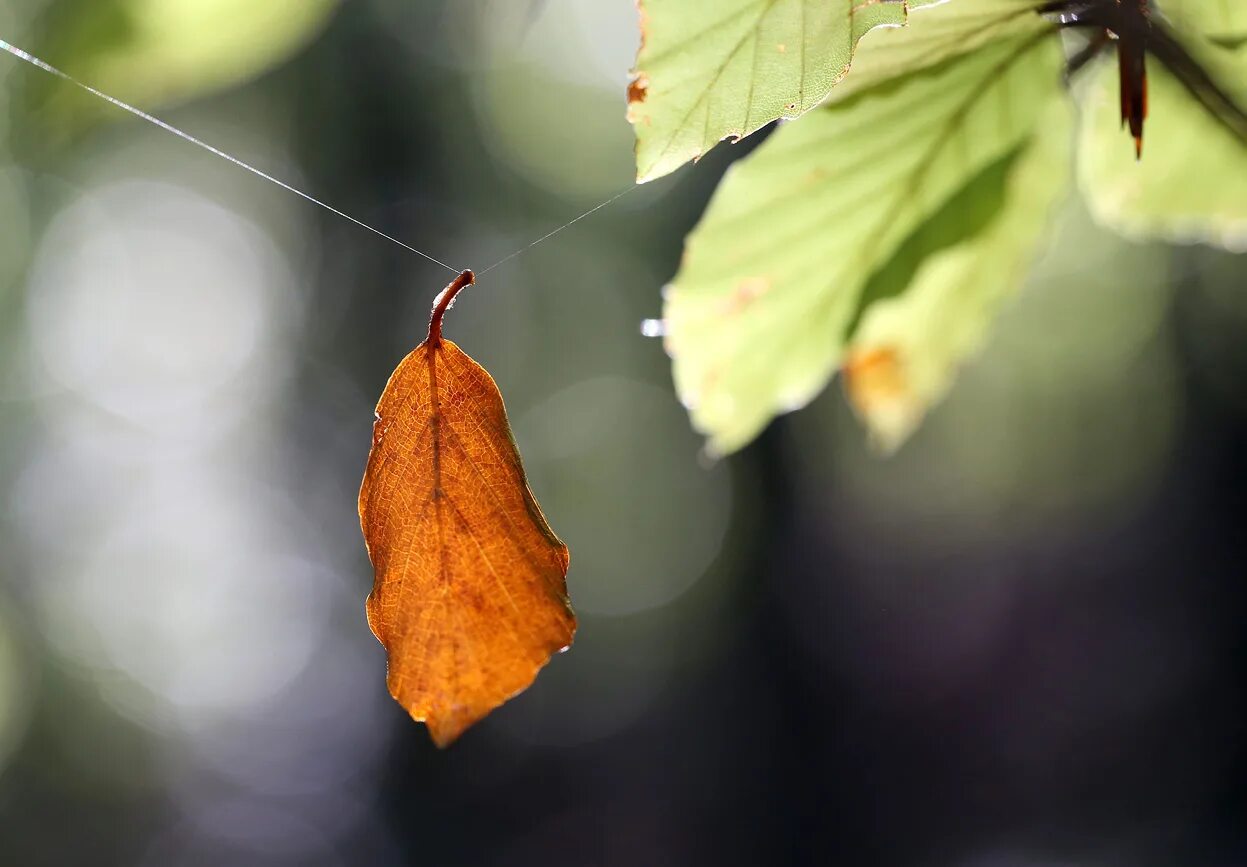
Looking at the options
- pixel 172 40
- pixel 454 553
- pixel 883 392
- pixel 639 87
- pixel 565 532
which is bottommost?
pixel 565 532

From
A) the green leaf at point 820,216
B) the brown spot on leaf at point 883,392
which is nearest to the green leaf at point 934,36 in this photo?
the green leaf at point 820,216

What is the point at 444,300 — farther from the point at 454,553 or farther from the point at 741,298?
the point at 741,298

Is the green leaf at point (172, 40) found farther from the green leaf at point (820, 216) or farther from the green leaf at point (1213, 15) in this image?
the green leaf at point (1213, 15)

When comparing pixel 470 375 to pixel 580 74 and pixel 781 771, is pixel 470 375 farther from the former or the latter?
pixel 580 74

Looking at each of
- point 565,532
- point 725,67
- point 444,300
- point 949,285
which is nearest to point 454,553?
point 444,300

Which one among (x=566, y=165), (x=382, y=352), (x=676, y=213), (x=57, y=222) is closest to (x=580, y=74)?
(x=566, y=165)

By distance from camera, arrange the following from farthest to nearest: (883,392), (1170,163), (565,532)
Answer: (565,532)
(883,392)
(1170,163)
